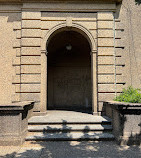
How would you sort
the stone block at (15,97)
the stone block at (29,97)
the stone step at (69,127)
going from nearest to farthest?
the stone step at (69,127) → the stone block at (29,97) → the stone block at (15,97)

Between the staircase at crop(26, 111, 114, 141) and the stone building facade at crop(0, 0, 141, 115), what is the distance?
4.53 ft

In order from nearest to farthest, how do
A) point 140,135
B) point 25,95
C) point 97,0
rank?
point 140,135, point 25,95, point 97,0

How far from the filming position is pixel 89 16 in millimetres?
7641

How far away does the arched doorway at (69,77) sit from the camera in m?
11.5

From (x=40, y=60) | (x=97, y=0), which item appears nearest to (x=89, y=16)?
(x=97, y=0)

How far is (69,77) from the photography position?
11.7m

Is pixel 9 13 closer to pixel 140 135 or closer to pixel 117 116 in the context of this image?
pixel 117 116

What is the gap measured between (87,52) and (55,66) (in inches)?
112

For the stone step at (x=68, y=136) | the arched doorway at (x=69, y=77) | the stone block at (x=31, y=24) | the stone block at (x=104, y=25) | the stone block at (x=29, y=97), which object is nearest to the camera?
the stone step at (x=68, y=136)

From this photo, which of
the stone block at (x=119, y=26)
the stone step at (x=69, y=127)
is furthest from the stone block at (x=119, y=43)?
the stone step at (x=69, y=127)

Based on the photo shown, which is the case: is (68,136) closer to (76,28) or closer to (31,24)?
(76,28)

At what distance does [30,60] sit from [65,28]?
2.51 meters

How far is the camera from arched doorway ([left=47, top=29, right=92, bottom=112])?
11461 millimetres

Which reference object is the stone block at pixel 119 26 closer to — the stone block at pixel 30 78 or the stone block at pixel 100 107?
the stone block at pixel 100 107
